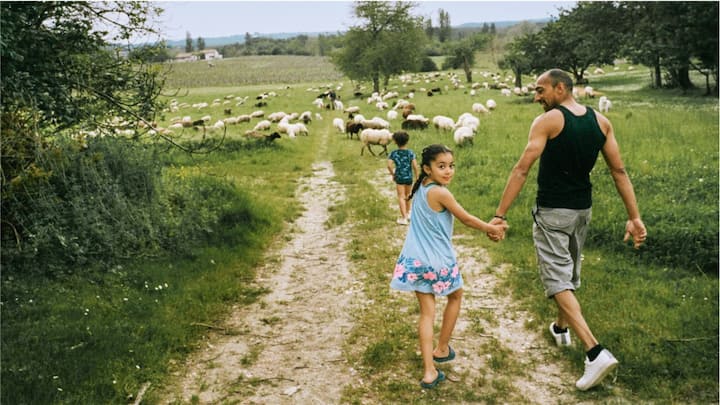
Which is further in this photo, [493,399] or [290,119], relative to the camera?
[290,119]

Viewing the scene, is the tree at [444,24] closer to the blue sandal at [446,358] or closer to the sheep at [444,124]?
the sheep at [444,124]

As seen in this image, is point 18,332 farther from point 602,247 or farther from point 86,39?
point 602,247

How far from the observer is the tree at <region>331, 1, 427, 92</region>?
1961 inches

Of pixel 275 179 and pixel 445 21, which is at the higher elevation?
pixel 445 21

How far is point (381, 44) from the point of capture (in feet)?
165

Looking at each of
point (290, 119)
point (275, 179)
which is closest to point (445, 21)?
point (290, 119)

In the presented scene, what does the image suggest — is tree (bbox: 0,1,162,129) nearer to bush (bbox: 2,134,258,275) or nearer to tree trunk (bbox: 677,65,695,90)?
bush (bbox: 2,134,258,275)

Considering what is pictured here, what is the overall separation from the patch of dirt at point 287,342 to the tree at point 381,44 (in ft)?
142

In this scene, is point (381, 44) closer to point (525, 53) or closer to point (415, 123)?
point (525, 53)

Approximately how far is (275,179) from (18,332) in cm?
952

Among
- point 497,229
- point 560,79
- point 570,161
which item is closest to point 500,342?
point 497,229

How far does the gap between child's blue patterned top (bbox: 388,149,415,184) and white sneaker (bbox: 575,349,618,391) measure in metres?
5.67

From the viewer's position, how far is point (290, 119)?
29312 mm

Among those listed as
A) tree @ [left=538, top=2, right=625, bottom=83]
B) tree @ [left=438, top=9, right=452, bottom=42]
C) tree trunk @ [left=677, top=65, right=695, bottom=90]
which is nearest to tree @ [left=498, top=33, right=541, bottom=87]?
tree @ [left=538, top=2, right=625, bottom=83]
